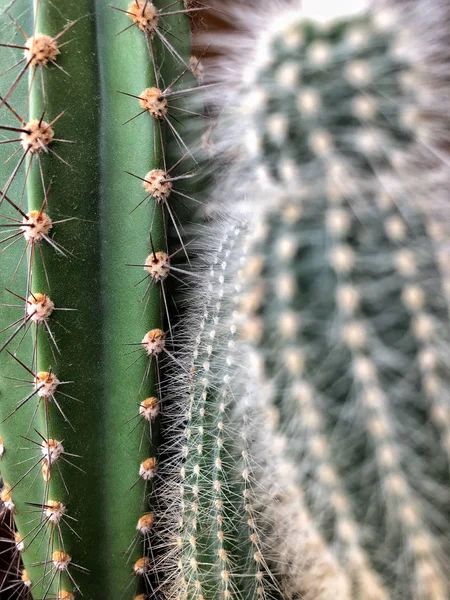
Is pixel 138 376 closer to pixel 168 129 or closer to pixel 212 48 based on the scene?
pixel 168 129

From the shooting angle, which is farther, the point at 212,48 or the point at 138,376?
the point at 212,48

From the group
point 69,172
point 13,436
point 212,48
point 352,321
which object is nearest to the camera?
point 352,321

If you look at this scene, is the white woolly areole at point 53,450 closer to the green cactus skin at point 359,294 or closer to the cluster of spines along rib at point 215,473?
the cluster of spines along rib at point 215,473

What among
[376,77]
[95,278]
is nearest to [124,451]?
[95,278]

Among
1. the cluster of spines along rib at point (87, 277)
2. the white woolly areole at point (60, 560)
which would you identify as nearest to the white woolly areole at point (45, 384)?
the cluster of spines along rib at point (87, 277)

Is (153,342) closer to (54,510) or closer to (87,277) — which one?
(87,277)

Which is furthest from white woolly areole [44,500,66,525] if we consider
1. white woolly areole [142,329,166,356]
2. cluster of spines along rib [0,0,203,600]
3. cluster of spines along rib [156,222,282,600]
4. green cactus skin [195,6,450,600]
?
green cactus skin [195,6,450,600]
